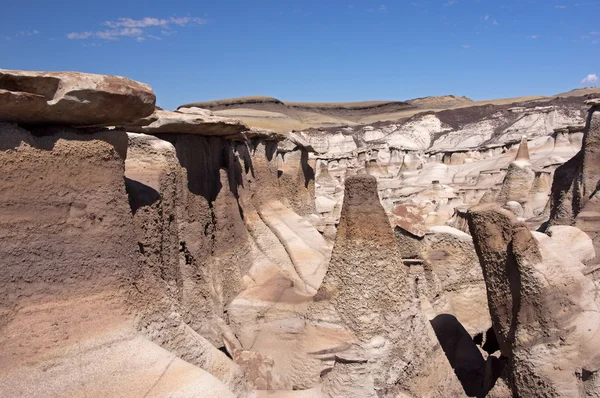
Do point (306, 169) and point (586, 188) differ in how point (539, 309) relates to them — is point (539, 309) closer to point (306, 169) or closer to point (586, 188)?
point (586, 188)

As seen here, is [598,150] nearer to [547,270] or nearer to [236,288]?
[547,270]

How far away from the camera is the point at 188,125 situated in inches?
253

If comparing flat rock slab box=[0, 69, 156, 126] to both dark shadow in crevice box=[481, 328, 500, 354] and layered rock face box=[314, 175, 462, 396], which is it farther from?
dark shadow in crevice box=[481, 328, 500, 354]

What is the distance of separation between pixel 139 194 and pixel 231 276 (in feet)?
9.76

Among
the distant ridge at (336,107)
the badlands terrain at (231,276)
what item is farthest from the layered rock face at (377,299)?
the distant ridge at (336,107)

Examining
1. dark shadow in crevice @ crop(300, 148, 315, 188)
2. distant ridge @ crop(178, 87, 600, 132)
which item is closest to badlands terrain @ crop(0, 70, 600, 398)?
dark shadow in crevice @ crop(300, 148, 315, 188)

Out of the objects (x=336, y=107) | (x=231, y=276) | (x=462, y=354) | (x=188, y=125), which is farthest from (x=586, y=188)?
(x=336, y=107)

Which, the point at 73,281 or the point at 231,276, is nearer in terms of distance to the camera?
the point at 73,281

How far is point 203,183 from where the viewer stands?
7043 mm

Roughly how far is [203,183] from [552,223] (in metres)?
6.41

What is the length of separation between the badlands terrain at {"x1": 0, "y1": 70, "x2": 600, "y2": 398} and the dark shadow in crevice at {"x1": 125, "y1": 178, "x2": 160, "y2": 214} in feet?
0.07

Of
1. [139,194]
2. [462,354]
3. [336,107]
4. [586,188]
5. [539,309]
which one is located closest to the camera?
[139,194]

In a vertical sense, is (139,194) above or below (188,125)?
below

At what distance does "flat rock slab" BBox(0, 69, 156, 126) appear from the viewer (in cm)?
307
